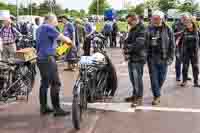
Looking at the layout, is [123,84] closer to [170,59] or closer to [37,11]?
[170,59]

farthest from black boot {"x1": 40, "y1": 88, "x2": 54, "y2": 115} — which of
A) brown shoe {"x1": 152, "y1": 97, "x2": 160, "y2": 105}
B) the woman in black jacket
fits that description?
the woman in black jacket

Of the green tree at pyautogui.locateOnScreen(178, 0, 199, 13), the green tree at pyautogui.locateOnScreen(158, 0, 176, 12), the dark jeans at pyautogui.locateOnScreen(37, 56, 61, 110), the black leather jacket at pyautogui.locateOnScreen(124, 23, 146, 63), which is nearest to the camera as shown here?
the dark jeans at pyautogui.locateOnScreen(37, 56, 61, 110)

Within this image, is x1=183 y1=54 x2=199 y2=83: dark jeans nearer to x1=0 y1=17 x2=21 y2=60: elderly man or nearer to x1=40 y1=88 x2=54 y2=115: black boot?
x1=0 y1=17 x2=21 y2=60: elderly man

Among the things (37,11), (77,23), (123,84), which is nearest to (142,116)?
(123,84)

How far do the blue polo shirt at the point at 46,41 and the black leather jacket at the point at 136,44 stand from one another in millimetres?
1563

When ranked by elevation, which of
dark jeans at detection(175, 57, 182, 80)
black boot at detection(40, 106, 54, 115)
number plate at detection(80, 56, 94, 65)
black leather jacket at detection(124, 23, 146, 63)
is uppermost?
black leather jacket at detection(124, 23, 146, 63)

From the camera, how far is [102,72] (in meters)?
9.27

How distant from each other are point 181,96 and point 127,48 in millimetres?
2001

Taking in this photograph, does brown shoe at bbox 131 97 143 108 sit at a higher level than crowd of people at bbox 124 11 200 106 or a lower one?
lower

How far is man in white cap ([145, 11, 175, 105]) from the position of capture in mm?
9281

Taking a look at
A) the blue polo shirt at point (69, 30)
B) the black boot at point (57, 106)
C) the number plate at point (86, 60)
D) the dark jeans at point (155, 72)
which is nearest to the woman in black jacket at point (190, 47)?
the dark jeans at point (155, 72)

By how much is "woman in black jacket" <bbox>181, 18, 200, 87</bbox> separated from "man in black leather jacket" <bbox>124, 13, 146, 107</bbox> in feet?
9.33

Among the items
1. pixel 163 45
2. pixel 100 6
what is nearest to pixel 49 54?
pixel 163 45

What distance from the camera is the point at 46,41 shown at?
818 cm
